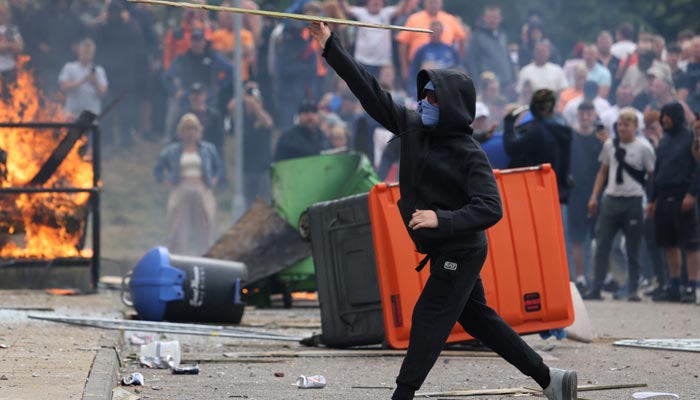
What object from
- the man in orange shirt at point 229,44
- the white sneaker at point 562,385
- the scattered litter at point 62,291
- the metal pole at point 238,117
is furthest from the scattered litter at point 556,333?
the man in orange shirt at point 229,44

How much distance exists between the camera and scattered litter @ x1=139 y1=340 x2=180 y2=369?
8719 mm

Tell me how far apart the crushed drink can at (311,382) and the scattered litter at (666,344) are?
2.97m

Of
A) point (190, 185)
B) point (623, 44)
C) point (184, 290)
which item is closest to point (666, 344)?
point (184, 290)

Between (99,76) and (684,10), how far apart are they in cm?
1076

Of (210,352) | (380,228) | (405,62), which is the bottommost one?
(210,352)

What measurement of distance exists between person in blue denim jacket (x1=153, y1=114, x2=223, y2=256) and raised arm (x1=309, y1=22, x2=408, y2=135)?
40.1 ft

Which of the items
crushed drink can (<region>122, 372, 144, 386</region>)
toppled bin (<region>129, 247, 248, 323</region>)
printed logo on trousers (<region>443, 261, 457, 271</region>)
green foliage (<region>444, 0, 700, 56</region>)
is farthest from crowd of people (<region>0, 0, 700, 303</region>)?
printed logo on trousers (<region>443, 261, 457, 271</region>)

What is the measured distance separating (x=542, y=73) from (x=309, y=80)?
327 cm

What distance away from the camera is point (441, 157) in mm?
6555

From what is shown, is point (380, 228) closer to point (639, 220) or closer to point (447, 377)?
point (447, 377)

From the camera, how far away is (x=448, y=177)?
6.54 meters

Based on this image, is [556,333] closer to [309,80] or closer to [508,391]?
[508,391]

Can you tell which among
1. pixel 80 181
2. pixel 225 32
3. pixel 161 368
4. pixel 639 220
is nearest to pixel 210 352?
pixel 161 368

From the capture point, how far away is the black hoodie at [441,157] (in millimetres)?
6492
